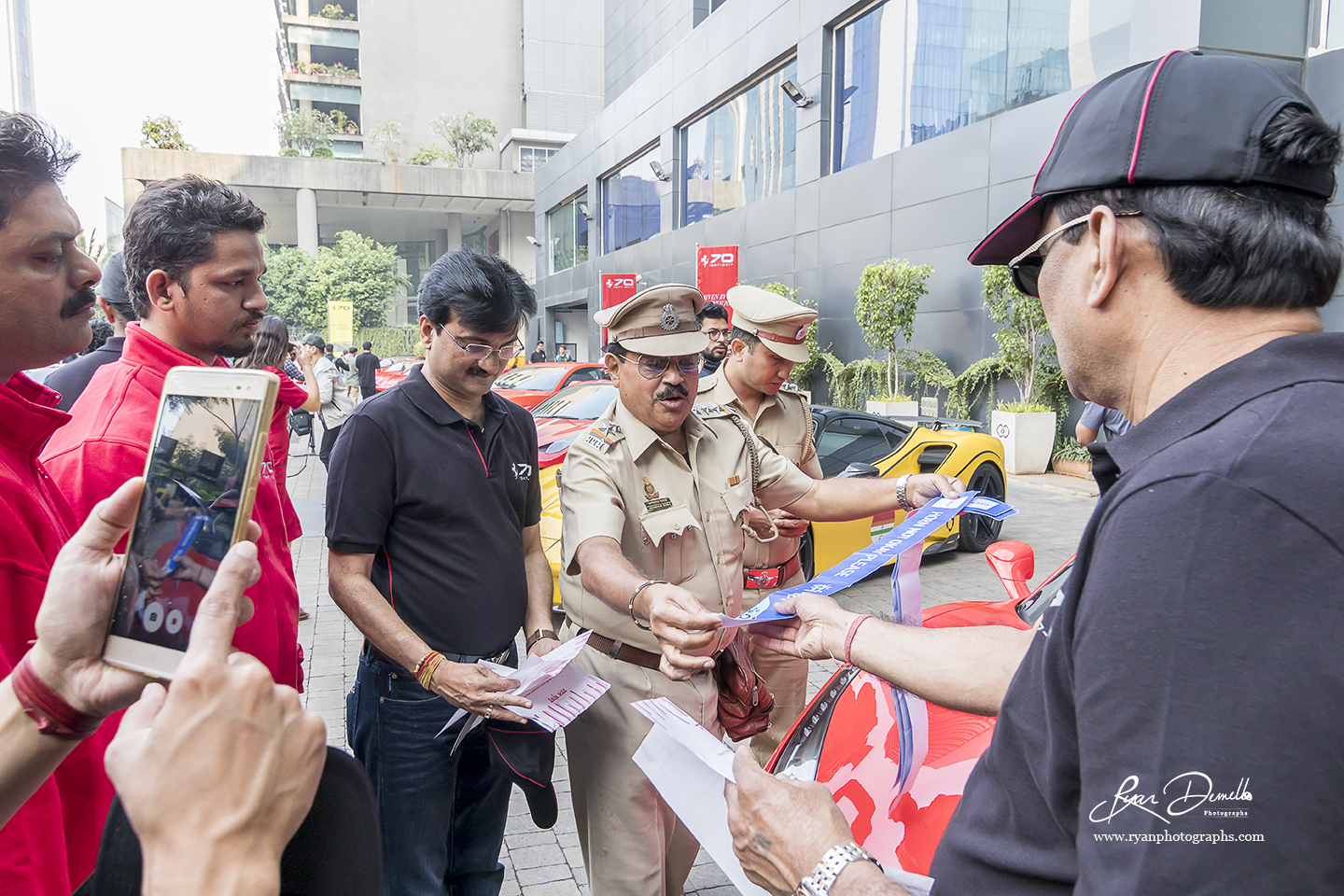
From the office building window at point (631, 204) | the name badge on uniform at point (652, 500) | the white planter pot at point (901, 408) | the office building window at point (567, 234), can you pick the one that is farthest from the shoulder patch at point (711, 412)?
the office building window at point (567, 234)

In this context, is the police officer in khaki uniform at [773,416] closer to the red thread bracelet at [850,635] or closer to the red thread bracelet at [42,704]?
the red thread bracelet at [850,635]

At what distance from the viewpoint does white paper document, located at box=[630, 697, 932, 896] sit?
1.59 m

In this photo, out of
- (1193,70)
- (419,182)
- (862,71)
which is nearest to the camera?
(1193,70)

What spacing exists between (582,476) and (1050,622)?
1.55 m

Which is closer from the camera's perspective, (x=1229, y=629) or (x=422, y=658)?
(x=1229, y=629)

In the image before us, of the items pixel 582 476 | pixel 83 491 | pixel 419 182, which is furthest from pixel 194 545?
pixel 419 182

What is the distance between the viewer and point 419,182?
47.8 metres

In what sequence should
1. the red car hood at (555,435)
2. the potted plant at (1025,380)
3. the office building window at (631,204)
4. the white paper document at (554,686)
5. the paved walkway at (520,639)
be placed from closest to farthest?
the white paper document at (554,686) → the paved walkway at (520,639) → the red car hood at (555,435) → the potted plant at (1025,380) → the office building window at (631,204)

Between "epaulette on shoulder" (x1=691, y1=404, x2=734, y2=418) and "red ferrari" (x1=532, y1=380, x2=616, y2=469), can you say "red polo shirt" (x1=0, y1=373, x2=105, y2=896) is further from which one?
"red ferrari" (x1=532, y1=380, x2=616, y2=469)

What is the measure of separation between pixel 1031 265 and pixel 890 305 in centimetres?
1331

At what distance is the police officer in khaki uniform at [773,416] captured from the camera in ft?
11.8

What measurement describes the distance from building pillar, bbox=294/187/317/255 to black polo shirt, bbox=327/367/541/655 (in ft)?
161

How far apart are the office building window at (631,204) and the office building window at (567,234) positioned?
266 cm

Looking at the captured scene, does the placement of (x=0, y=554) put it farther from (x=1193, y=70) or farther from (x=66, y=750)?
(x=1193, y=70)
